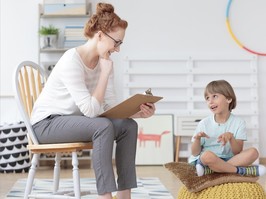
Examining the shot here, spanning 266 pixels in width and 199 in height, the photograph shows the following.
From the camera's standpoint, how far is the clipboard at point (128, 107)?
8.05ft

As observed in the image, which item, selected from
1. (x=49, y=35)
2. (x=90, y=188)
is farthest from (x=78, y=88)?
(x=49, y=35)

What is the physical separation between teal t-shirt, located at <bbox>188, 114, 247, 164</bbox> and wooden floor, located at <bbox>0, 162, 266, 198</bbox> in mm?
835

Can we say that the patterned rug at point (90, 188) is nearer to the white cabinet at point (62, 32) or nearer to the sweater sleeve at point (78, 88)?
the sweater sleeve at point (78, 88)

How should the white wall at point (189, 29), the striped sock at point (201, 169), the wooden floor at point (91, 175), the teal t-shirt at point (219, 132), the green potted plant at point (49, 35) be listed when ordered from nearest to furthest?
1. the striped sock at point (201, 169)
2. the teal t-shirt at point (219, 132)
3. the wooden floor at point (91, 175)
4. the green potted plant at point (49, 35)
5. the white wall at point (189, 29)

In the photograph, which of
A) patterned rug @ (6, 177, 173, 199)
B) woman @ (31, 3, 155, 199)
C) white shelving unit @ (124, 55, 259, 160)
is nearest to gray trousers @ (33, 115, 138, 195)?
woman @ (31, 3, 155, 199)

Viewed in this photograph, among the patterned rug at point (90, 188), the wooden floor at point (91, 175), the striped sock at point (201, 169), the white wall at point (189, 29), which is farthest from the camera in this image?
the white wall at point (189, 29)

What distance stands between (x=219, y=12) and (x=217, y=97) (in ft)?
9.83

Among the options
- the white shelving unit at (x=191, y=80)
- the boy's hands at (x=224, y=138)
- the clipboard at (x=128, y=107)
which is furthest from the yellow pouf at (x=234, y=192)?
the white shelving unit at (x=191, y=80)

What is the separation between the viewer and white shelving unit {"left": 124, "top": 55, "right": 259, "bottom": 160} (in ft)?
18.7

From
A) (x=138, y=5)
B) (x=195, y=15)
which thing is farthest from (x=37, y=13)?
(x=195, y=15)

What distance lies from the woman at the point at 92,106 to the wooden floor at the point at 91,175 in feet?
3.37

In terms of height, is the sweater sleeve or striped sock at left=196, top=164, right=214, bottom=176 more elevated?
the sweater sleeve

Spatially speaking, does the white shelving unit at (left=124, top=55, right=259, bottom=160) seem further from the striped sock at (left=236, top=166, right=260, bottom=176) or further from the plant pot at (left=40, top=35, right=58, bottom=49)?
the striped sock at (left=236, top=166, right=260, bottom=176)

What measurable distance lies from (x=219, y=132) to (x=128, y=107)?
52 centimetres
